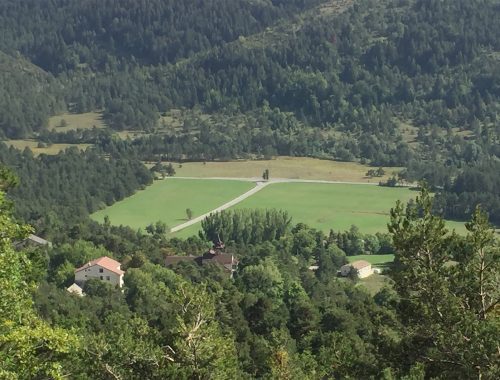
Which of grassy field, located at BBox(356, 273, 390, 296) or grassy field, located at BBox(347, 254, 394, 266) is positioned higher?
grassy field, located at BBox(356, 273, 390, 296)

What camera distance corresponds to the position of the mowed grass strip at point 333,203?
10856 cm

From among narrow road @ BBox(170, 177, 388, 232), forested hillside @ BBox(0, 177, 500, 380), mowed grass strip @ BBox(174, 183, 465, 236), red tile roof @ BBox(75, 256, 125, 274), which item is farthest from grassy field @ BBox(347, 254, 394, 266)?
forested hillside @ BBox(0, 177, 500, 380)

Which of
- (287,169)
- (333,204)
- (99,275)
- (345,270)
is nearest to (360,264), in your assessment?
(345,270)

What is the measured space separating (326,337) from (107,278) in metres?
29.3

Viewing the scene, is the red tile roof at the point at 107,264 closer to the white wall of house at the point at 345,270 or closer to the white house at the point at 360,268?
the white wall of house at the point at 345,270

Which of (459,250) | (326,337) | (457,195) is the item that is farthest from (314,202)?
(459,250)

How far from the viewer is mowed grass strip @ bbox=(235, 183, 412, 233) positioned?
4274 inches

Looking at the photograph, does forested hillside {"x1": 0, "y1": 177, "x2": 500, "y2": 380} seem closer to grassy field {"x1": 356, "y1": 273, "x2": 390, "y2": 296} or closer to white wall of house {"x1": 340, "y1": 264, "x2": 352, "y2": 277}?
grassy field {"x1": 356, "y1": 273, "x2": 390, "y2": 296}

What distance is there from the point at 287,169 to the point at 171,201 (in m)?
32.0

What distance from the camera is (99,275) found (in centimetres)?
7256

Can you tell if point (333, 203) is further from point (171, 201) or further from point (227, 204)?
point (171, 201)

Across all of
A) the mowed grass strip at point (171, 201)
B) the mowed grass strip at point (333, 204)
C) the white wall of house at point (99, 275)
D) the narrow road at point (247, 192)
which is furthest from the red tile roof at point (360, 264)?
the mowed grass strip at point (171, 201)

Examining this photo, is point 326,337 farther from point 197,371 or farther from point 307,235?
point 307,235

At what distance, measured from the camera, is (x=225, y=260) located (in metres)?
83.7
